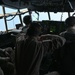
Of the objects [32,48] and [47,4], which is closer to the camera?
[32,48]

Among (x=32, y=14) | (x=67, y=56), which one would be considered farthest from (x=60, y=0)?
(x=32, y=14)

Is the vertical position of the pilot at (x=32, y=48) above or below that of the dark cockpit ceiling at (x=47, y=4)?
below

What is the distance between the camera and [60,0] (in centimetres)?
351

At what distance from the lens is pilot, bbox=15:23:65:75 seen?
2707 mm

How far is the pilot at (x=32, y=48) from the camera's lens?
2.71 m

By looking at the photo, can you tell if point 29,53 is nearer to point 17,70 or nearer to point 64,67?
point 17,70

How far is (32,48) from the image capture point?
9.00 ft

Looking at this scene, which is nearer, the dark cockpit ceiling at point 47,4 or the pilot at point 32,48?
the pilot at point 32,48

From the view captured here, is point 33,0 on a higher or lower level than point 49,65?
higher

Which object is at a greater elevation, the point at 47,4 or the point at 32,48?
the point at 47,4

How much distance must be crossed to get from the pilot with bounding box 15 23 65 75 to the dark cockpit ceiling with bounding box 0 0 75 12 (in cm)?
91

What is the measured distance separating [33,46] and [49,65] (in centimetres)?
117

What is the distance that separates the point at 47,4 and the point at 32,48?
129cm

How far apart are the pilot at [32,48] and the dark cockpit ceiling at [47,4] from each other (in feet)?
2.98
